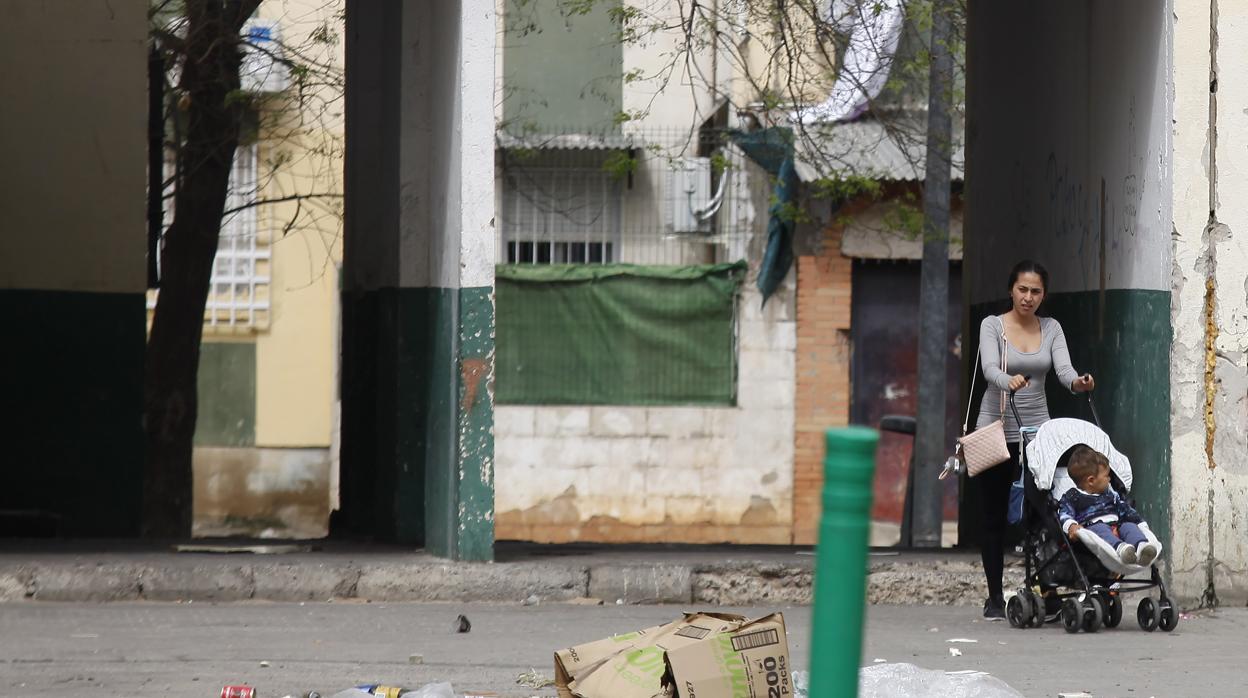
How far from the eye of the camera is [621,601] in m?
8.01

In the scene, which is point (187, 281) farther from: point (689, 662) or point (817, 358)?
point (817, 358)

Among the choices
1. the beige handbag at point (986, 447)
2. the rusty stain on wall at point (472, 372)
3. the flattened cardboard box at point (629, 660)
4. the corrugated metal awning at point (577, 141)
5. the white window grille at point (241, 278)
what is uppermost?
the corrugated metal awning at point (577, 141)

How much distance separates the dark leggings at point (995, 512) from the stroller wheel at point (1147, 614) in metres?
0.68

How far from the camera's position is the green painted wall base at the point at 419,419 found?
7949mm

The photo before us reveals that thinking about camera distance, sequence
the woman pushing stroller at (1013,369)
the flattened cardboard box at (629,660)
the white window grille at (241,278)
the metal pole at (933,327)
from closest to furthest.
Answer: the flattened cardboard box at (629,660)
the woman pushing stroller at (1013,369)
the metal pole at (933,327)
the white window grille at (241,278)

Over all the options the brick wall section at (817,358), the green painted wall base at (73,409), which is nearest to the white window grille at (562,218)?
the brick wall section at (817,358)

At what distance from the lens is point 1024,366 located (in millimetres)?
7531

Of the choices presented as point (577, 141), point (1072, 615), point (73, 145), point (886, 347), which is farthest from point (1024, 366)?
point (577, 141)

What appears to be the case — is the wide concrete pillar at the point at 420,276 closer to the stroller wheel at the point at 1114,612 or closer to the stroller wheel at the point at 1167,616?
the stroller wheel at the point at 1114,612

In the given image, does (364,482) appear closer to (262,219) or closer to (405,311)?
(405,311)

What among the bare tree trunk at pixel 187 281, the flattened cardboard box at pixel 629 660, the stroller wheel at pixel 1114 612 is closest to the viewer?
the flattened cardboard box at pixel 629 660

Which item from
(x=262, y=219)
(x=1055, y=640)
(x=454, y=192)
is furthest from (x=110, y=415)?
(x=262, y=219)

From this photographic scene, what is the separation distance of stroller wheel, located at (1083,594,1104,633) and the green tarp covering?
429 inches

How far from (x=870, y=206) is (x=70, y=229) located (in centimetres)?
974
